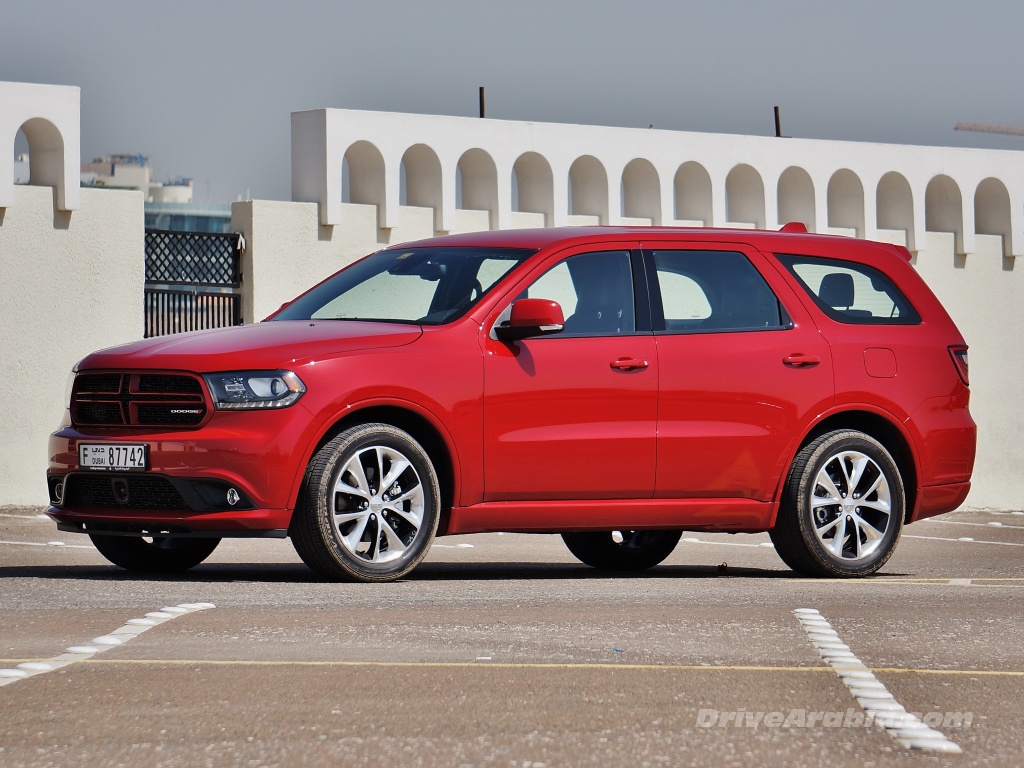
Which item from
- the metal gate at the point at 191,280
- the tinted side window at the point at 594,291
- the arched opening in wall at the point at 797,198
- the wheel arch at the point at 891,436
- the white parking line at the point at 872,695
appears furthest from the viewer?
the arched opening in wall at the point at 797,198

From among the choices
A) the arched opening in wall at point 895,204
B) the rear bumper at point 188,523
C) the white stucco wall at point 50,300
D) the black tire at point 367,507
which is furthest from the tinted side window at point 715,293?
the arched opening in wall at point 895,204

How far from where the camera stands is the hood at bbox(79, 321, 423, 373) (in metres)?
8.42

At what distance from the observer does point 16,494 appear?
60.8ft

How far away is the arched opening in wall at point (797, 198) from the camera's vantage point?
2464cm

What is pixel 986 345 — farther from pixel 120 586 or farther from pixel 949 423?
pixel 120 586

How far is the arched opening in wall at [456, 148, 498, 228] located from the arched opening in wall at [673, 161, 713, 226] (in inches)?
113

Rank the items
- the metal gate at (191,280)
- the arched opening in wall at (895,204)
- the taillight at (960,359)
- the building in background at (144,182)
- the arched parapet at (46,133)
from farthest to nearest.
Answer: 1. the building in background at (144,182)
2. the arched opening in wall at (895,204)
3. the metal gate at (191,280)
4. the arched parapet at (46,133)
5. the taillight at (960,359)

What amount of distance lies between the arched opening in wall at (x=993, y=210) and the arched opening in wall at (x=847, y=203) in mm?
2605

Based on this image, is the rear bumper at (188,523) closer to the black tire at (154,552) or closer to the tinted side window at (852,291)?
the black tire at (154,552)

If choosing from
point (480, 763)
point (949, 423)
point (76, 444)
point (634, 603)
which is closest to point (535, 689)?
point (480, 763)

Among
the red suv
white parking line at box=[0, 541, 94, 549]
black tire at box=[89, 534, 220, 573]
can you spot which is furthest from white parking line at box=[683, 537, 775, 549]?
black tire at box=[89, 534, 220, 573]

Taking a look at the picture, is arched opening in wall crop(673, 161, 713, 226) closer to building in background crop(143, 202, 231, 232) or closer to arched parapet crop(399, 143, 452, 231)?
arched parapet crop(399, 143, 452, 231)

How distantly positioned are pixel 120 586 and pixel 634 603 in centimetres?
231

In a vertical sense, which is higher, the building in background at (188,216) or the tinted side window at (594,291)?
the building in background at (188,216)
